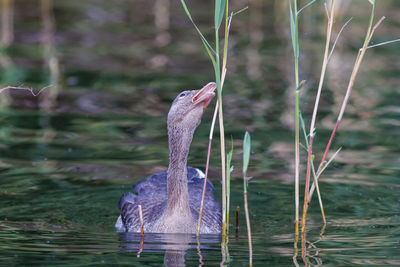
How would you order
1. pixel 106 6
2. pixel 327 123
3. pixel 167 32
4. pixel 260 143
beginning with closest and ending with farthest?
pixel 260 143
pixel 327 123
pixel 167 32
pixel 106 6

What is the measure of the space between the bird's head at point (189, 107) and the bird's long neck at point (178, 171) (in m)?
0.09

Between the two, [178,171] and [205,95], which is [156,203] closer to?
[178,171]

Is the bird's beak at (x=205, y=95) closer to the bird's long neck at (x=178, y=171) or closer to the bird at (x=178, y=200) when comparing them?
the bird at (x=178, y=200)

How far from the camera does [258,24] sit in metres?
20.8

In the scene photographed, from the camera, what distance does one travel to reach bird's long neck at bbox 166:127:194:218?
299 inches

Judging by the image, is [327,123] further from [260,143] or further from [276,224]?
[276,224]

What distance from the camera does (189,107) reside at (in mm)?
7246

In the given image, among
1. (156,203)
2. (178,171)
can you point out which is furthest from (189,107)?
(156,203)

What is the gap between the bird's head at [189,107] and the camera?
23.2 ft

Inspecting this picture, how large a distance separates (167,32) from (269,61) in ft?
12.3

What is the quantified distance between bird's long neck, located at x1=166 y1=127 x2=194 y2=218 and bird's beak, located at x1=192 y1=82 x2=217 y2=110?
0.47 metres

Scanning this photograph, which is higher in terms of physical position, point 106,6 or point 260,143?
point 106,6

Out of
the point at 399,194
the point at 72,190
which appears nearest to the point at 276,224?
the point at 399,194

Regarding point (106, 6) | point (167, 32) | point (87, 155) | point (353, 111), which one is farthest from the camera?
point (106, 6)
